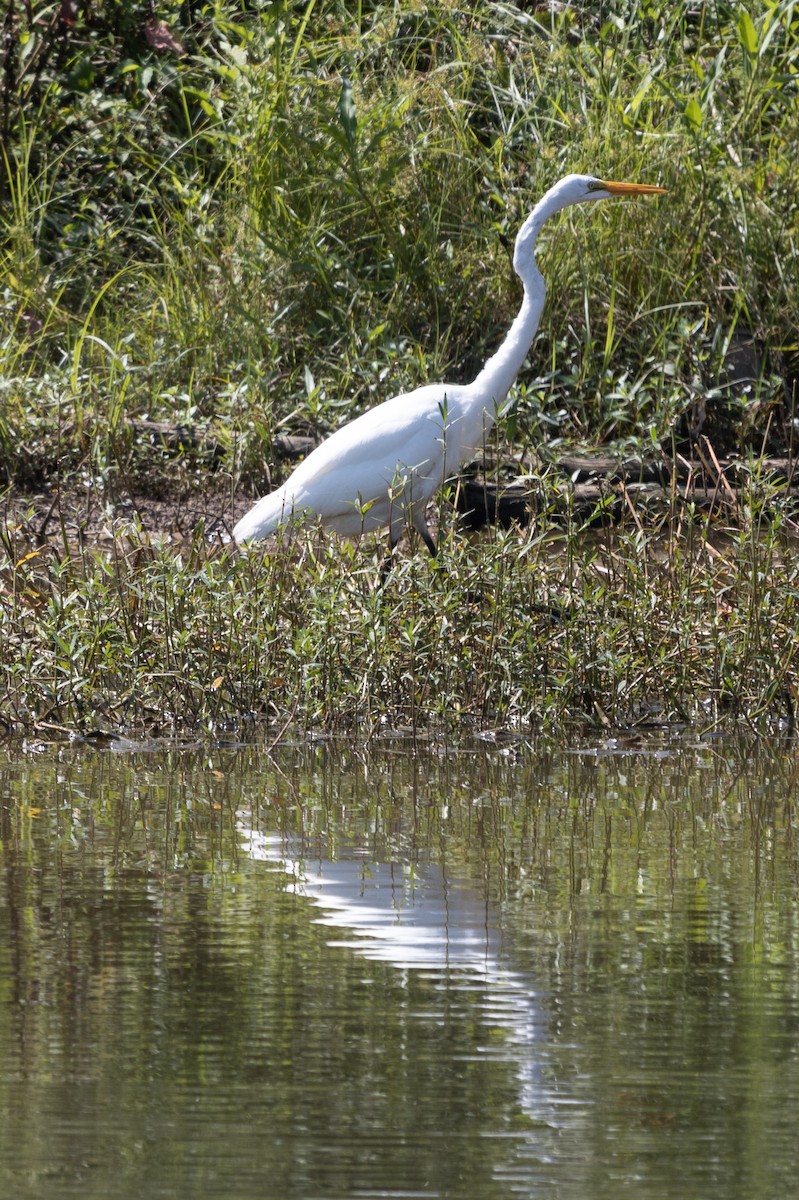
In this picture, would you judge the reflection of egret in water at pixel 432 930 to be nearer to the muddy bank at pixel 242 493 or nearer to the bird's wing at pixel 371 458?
the bird's wing at pixel 371 458

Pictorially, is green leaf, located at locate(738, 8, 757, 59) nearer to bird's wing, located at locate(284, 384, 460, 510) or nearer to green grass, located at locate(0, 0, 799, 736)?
green grass, located at locate(0, 0, 799, 736)

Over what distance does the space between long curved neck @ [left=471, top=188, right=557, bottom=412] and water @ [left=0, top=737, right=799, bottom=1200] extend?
242 cm

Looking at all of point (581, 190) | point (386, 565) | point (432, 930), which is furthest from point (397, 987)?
point (581, 190)

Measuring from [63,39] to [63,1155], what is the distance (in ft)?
26.5

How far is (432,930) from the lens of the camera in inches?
116

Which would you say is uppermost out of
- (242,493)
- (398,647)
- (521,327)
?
(521,327)

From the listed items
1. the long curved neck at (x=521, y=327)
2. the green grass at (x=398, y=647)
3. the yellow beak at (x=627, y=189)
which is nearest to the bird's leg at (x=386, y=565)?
the green grass at (x=398, y=647)

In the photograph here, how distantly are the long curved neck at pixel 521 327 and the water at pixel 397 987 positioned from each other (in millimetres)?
2421

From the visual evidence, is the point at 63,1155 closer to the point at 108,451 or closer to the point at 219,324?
the point at 108,451

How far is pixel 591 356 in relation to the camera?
290 inches

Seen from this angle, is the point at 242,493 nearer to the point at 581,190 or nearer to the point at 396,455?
the point at 396,455

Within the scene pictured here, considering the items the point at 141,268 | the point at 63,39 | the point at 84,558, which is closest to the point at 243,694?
the point at 84,558

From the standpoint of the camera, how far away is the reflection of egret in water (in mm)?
2375

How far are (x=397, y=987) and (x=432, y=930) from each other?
0.30 meters
